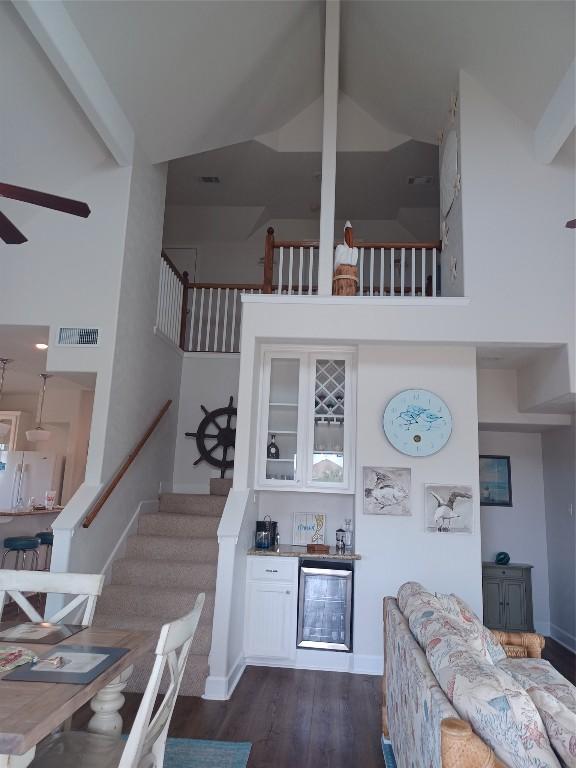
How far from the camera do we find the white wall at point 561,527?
5.64 metres

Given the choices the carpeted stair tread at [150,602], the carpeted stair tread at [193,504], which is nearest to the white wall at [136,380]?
the carpeted stair tread at [193,504]

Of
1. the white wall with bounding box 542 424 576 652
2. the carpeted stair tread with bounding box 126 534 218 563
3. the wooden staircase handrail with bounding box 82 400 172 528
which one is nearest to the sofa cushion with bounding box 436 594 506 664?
the carpeted stair tread with bounding box 126 534 218 563

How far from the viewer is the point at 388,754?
10.0 ft

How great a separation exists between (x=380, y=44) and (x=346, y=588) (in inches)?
209

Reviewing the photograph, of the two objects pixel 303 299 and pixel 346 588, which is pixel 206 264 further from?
pixel 346 588

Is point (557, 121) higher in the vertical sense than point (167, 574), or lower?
higher

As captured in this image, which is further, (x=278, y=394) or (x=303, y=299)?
(x=278, y=394)

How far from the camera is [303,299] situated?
4844 millimetres

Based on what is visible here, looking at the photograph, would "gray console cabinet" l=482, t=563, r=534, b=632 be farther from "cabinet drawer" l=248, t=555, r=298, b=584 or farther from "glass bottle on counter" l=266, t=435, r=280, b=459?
"glass bottle on counter" l=266, t=435, r=280, b=459

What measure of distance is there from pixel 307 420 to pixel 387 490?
99cm

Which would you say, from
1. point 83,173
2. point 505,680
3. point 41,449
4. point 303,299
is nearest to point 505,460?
point 303,299

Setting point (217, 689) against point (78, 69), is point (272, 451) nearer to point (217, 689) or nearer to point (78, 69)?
point (217, 689)

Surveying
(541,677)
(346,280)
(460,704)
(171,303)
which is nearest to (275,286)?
(171,303)

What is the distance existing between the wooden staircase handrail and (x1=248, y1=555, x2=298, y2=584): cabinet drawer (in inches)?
52.2
